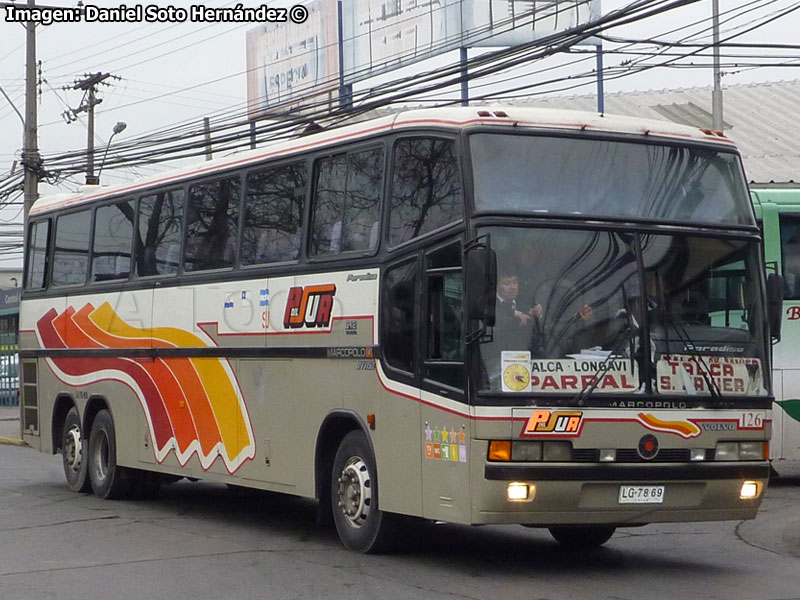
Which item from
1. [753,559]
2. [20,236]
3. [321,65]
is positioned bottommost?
[753,559]

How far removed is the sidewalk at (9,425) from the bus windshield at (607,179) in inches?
785

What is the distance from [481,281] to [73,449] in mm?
8993

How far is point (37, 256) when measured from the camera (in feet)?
60.0

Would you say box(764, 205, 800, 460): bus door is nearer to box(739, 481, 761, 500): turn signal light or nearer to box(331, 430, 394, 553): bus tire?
box(739, 481, 761, 500): turn signal light

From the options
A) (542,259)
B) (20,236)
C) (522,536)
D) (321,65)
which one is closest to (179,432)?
(522,536)

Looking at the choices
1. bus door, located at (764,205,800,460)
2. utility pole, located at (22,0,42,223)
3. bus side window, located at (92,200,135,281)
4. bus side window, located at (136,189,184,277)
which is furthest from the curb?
bus door, located at (764,205,800,460)

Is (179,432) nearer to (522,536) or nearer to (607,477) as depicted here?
(522,536)

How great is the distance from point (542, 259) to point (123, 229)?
745cm

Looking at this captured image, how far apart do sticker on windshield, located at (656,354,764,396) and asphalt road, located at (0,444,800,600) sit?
136 centimetres

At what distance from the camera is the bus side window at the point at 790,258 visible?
16656 millimetres

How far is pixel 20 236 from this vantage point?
4353cm

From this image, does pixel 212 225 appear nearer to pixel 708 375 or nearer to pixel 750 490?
pixel 708 375

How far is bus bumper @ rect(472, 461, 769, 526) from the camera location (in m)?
9.36

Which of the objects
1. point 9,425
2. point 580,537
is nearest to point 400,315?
point 580,537
